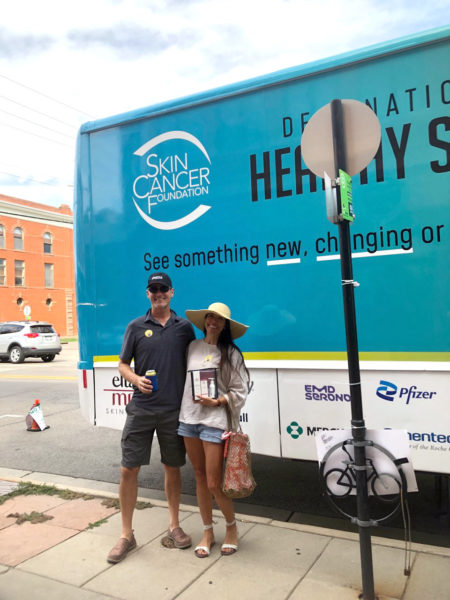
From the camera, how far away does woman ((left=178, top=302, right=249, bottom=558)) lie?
3.60 m

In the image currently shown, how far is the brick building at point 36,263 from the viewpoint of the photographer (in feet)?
152

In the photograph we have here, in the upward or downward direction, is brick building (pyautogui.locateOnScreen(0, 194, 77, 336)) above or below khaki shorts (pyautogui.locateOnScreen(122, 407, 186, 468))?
above

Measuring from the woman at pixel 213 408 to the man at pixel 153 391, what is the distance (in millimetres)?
116

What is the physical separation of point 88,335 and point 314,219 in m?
2.29

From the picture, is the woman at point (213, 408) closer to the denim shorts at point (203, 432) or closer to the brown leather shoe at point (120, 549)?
the denim shorts at point (203, 432)

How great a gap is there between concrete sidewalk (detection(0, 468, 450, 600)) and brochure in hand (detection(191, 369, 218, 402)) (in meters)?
1.15

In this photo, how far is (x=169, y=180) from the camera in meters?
4.37

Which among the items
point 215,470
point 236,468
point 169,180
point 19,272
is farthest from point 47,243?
point 236,468

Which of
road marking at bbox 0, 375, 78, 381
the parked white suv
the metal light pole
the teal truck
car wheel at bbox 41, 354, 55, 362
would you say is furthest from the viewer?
car wheel at bbox 41, 354, 55, 362

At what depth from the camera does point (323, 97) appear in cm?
373

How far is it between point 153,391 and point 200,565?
1.20 meters

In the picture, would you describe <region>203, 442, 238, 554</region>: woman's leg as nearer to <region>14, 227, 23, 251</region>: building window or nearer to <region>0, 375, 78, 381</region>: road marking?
<region>0, 375, 78, 381</region>: road marking

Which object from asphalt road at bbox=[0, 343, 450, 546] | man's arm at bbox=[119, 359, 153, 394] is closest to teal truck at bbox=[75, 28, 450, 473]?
man's arm at bbox=[119, 359, 153, 394]

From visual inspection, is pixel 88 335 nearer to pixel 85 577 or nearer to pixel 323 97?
pixel 85 577
